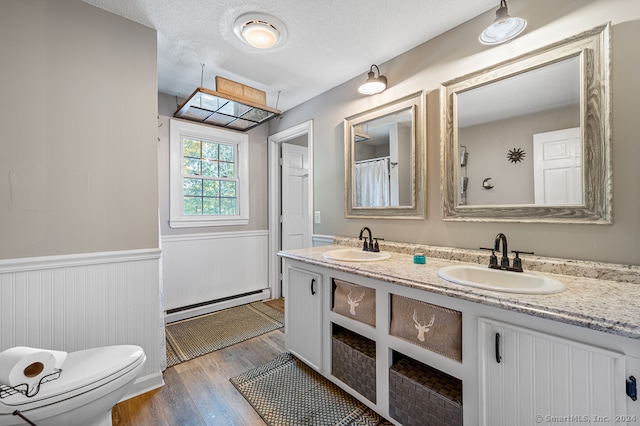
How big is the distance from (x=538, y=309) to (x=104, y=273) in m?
2.22

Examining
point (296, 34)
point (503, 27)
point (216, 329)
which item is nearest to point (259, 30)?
point (296, 34)

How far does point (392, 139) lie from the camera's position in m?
2.16

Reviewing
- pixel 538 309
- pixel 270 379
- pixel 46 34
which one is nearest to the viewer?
pixel 538 309

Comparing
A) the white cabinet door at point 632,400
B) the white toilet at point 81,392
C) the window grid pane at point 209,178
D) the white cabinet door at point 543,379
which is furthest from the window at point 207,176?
the white cabinet door at point 632,400

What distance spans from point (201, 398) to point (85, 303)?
915 mm

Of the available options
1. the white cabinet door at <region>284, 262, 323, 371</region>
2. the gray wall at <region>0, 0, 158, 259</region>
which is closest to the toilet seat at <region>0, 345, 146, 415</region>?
the gray wall at <region>0, 0, 158, 259</region>

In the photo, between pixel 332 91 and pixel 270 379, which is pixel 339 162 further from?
pixel 270 379

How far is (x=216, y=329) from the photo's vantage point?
8.77 ft

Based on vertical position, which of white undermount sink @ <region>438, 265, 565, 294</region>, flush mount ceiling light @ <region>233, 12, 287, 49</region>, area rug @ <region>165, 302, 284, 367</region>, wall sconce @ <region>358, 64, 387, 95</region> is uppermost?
flush mount ceiling light @ <region>233, 12, 287, 49</region>

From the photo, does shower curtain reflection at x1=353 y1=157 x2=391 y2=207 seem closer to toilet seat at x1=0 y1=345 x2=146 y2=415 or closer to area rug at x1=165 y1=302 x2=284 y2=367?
area rug at x1=165 y1=302 x2=284 y2=367

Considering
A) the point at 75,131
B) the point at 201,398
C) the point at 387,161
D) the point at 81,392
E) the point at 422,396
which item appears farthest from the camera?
the point at 387,161

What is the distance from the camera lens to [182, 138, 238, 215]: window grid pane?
298cm

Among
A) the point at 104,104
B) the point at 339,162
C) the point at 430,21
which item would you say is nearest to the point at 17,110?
the point at 104,104

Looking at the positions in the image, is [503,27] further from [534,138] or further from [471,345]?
[471,345]
